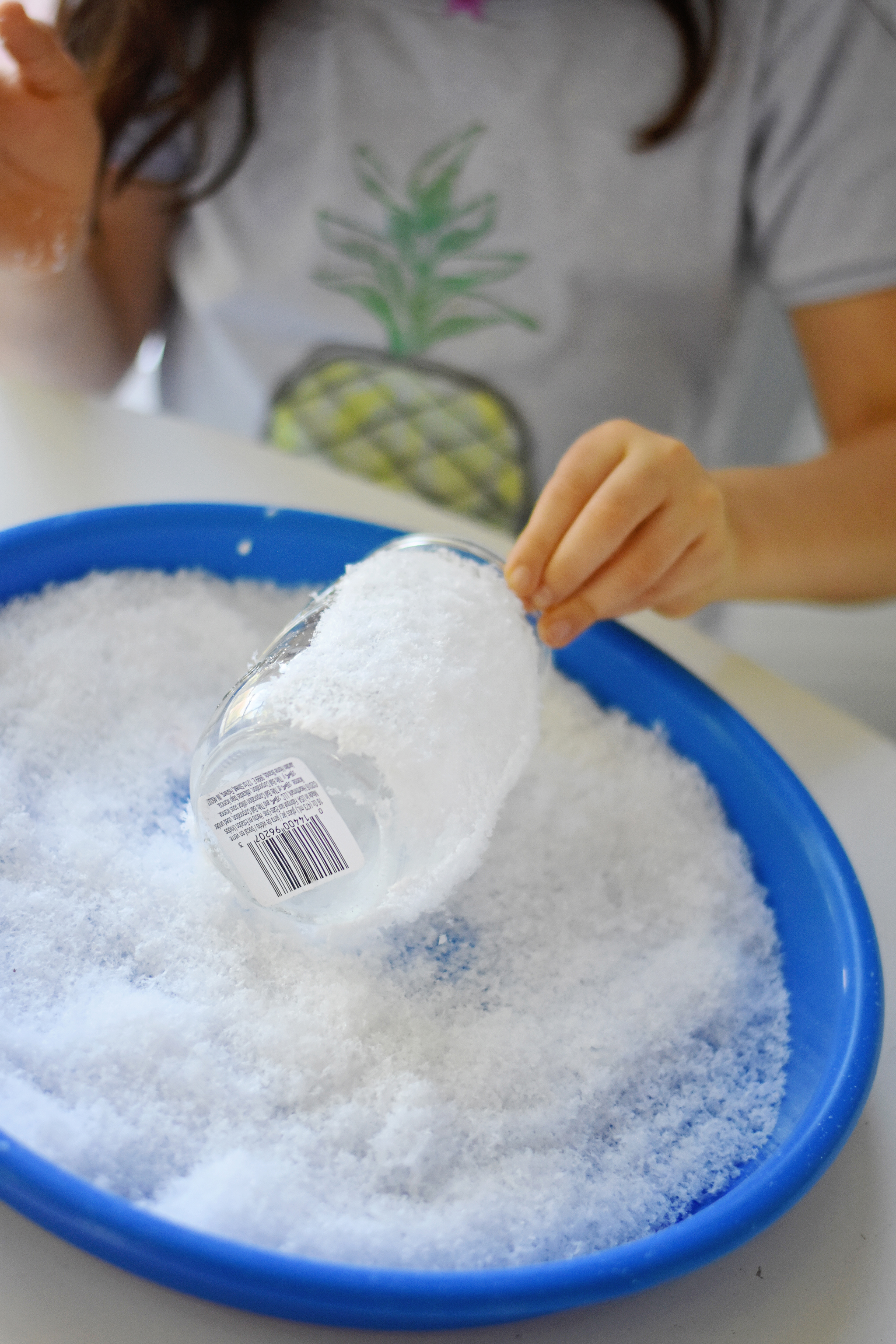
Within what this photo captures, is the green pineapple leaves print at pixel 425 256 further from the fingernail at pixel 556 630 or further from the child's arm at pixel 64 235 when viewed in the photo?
the fingernail at pixel 556 630

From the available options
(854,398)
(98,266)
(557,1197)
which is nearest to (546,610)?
(557,1197)

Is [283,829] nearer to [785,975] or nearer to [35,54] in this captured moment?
[785,975]

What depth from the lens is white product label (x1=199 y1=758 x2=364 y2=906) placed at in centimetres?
32

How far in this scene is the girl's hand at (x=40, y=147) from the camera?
44cm

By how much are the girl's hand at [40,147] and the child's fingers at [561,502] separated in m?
0.28

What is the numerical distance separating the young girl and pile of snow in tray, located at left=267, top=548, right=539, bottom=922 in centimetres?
18

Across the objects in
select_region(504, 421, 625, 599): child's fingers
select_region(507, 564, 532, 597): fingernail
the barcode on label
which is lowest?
the barcode on label

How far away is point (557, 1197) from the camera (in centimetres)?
28

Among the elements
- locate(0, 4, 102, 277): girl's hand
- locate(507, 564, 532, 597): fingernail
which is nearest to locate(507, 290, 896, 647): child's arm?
locate(507, 564, 532, 597): fingernail

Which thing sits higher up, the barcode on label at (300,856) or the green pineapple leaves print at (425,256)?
the green pineapple leaves print at (425,256)

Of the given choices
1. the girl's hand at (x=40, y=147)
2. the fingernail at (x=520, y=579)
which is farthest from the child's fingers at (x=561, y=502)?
the girl's hand at (x=40, y=147)

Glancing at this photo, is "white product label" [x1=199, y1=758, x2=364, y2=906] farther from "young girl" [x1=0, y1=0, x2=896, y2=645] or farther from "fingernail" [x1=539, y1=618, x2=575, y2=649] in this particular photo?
"young girl" [x1=0, y1=0, x2=896, y2=645]

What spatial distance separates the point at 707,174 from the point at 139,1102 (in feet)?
2.10

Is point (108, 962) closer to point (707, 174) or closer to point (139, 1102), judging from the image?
point (139, 1102)
